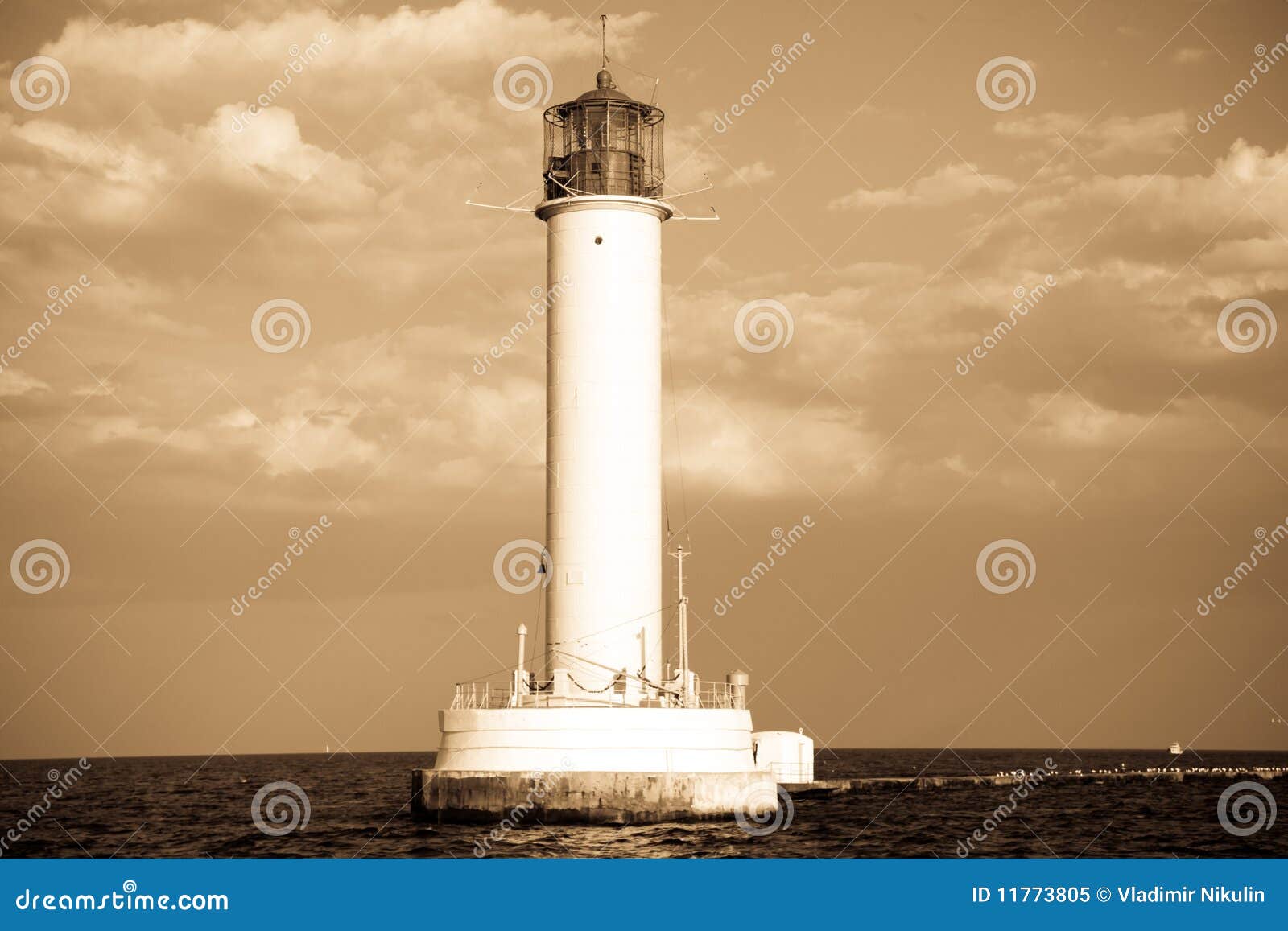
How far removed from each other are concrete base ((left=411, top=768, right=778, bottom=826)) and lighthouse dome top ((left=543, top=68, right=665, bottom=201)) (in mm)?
18120

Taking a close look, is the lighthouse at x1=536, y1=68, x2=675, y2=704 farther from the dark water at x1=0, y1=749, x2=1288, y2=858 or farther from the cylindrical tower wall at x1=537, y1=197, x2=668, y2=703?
the dark water at x1=0, y1=749, x2=1288, y2=858

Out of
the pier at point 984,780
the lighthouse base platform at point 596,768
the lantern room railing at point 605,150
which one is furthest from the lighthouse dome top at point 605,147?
the pier at point 984,780

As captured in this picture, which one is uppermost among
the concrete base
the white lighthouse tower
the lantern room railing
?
the lantern room railing

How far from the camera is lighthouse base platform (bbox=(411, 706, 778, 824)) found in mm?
40656

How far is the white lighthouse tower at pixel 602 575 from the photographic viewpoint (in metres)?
41.2

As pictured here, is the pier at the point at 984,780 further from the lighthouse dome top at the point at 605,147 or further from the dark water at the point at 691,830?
the lighthouse dome top at the point at 605,147

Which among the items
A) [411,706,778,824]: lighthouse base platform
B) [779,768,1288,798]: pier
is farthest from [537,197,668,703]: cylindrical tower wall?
[779,768,1288,798]: pier

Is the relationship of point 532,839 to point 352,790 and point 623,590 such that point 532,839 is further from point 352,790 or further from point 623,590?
point 352,790

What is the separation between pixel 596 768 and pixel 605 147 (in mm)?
19480

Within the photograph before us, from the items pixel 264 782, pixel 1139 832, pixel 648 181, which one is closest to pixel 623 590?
pixel 648 181

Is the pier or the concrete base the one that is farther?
the pier

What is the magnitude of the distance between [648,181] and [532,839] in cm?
2112

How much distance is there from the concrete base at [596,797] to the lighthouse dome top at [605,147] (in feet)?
59.4

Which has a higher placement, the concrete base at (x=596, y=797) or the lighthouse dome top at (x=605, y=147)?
the lighthouse dome top at (x=605, y=147)
